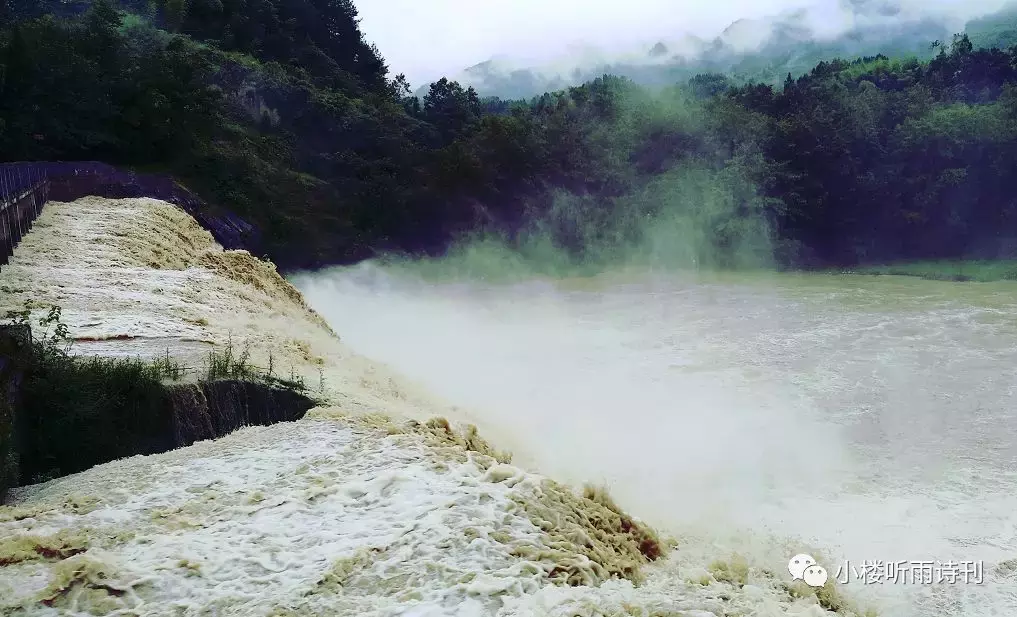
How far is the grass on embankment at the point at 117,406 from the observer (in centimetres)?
611

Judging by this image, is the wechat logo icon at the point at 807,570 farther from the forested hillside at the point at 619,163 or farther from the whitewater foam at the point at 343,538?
the forested hillside at the point at 619,163

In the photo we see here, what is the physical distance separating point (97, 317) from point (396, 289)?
43.0 ft

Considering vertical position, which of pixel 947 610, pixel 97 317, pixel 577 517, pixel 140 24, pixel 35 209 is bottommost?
pixel 947 610

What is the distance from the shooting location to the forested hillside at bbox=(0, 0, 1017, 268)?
2508cm

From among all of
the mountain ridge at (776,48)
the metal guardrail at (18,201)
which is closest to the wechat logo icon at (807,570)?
the metal guardrail at (18,201)

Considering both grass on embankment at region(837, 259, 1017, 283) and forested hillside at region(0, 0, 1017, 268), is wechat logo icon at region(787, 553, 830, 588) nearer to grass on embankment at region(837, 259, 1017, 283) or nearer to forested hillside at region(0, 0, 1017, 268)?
forested hillside at region(0, 0, 1017, 268)

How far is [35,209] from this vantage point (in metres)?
12.2

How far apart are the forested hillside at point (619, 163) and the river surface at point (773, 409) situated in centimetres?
716

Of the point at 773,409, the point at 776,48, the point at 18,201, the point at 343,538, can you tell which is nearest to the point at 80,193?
the point at 18,201

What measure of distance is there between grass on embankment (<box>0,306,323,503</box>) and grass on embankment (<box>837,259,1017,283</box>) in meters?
21.7

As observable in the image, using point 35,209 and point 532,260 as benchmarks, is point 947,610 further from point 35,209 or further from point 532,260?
point 532,260

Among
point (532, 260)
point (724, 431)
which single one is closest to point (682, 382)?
point (724, 431)

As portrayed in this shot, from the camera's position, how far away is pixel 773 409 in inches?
392

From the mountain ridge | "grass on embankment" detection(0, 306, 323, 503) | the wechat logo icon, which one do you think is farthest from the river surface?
the mountain ridge
